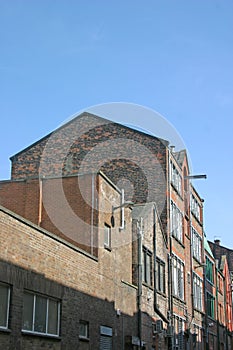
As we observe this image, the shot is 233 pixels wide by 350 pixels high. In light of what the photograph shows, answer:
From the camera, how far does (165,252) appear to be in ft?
112

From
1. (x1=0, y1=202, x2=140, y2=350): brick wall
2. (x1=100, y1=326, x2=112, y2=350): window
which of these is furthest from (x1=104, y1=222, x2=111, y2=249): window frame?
(x1=100, y1=326, x2=112, y2=350): window

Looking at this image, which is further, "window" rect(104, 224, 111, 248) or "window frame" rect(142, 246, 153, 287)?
"window frame" rect(142, 246, 153, 287)

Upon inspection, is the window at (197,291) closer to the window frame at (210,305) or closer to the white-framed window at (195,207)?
the window frame at (210,305)

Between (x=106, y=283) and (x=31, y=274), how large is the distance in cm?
653

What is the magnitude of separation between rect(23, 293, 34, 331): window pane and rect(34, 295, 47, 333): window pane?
0.33m

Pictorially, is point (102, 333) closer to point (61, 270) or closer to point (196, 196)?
point (61, 270)

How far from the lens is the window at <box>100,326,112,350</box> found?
75.1 ft

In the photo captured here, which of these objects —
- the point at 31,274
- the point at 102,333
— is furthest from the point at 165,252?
the point at 31,274

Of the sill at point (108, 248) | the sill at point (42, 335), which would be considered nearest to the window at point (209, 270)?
the sill at point (108, 248)

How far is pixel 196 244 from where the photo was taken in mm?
45969

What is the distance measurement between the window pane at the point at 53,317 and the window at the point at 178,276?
56.1 feet

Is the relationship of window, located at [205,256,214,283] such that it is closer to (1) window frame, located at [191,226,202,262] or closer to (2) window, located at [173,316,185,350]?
(1) window frame, located at [191,226,202,262]

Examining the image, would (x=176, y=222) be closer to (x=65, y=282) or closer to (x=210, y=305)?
(x=210, y=305)

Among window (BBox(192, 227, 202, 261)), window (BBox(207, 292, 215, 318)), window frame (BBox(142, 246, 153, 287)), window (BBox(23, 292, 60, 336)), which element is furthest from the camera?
window (BBox(207, 292, 215, 318))
